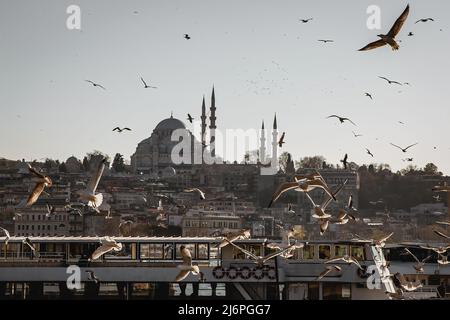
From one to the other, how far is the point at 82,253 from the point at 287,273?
3475mm

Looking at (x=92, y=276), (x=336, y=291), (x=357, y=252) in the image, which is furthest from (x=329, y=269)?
(x=92, y=276)

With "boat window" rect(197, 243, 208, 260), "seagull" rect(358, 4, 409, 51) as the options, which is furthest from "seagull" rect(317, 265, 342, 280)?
"seagull" rect(358, 4, 409, 51)

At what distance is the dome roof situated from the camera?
12369 centimetres

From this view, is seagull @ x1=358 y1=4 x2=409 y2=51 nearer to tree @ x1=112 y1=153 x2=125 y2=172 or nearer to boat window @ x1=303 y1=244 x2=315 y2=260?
boat window @ x1=303 y1=244 x2=315 y2=260

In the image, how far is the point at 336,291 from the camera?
1794 centimetres

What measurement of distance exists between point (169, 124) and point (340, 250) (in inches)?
4174

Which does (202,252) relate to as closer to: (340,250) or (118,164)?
(340,250)

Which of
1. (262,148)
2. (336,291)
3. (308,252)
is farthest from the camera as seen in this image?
(262,148)

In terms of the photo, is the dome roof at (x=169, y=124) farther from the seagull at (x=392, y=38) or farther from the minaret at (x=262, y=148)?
the seagull at (x=392, y=38)

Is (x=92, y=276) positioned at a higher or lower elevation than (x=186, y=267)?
lower

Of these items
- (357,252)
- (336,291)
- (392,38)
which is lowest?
(336,291)

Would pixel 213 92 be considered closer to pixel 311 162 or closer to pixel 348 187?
pixel 311 162

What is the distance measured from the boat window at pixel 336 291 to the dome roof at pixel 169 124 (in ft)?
347
